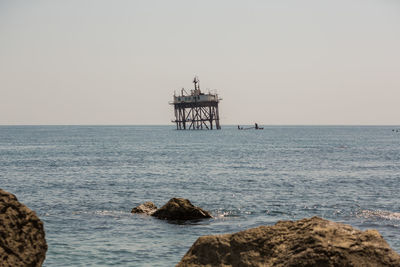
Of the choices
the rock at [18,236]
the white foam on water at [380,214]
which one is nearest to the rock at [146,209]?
the white foam on water at [380,214]

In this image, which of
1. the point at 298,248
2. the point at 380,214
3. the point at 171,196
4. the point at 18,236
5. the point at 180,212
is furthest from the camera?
the point at 171,196

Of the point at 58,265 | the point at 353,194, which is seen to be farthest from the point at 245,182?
the point at 58,265

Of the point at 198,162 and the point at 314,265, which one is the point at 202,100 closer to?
the point at 198,162

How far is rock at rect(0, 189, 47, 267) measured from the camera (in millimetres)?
7559

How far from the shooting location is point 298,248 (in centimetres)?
759

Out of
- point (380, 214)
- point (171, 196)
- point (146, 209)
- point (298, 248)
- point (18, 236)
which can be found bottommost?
point (380, 214)

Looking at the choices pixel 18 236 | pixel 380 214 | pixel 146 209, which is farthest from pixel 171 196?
pixel 18 236

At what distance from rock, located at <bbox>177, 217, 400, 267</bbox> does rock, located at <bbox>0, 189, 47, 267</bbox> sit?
8.10 feet

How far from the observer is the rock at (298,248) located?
729 centimetres

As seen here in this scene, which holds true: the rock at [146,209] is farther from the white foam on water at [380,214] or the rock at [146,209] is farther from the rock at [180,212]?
A: the white foam on water at [380,214]

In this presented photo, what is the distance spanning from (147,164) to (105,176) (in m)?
10.3

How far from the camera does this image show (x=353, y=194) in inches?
1030

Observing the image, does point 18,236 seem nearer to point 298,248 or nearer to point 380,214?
point 298,248

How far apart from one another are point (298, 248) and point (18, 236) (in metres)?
4.52
